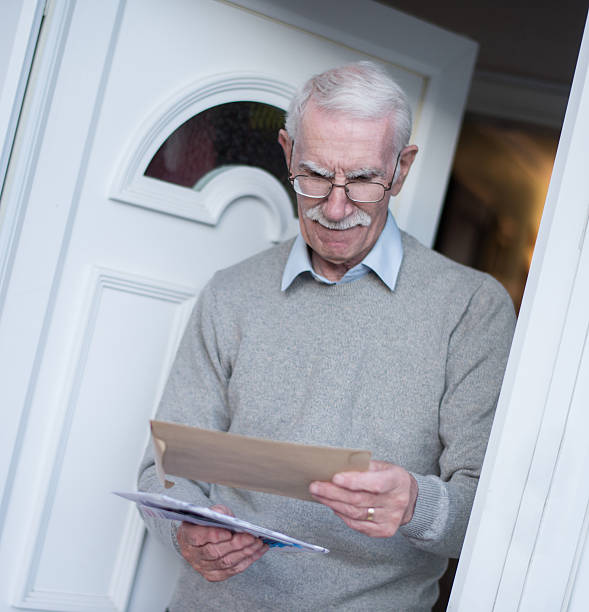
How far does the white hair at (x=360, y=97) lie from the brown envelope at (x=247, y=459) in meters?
0.71

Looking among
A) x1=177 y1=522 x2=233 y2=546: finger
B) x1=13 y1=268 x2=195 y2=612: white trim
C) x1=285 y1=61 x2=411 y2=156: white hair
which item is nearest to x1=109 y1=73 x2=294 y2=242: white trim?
x1=13 y1=268 x2=195 y2=612: white trim

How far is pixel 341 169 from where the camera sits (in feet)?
4.95

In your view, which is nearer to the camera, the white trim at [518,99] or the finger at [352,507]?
the finger at [352,507]

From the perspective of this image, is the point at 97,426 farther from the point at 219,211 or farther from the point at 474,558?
the point at 474,558

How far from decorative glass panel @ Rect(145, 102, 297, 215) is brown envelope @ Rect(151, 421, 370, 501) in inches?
33.8

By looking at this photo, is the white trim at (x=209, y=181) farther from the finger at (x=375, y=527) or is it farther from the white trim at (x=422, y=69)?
the finger at (x=375, y=527)

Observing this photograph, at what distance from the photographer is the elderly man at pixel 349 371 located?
4.84ft

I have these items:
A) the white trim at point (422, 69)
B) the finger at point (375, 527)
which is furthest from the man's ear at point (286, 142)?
the finger at point (375, 527)

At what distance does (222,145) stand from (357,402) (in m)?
0.73

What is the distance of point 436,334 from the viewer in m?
1.53

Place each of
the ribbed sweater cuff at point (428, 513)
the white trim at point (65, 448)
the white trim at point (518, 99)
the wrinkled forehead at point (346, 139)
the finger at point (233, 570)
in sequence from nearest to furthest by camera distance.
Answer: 1. the ribbed sweater cuff at point (428, 513)
2. the finger at point (233, 570)
3. the wrinkled forehead at point (346, 139)
4. the white trim at point (65, 448)
5. the white trim at point (518, 99)

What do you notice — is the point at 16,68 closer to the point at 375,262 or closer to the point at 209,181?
the point at 209,181

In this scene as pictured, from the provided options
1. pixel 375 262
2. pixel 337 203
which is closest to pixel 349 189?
pixel 337 203

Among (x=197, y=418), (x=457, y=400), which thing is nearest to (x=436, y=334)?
Answer: (x=457, y=400)
